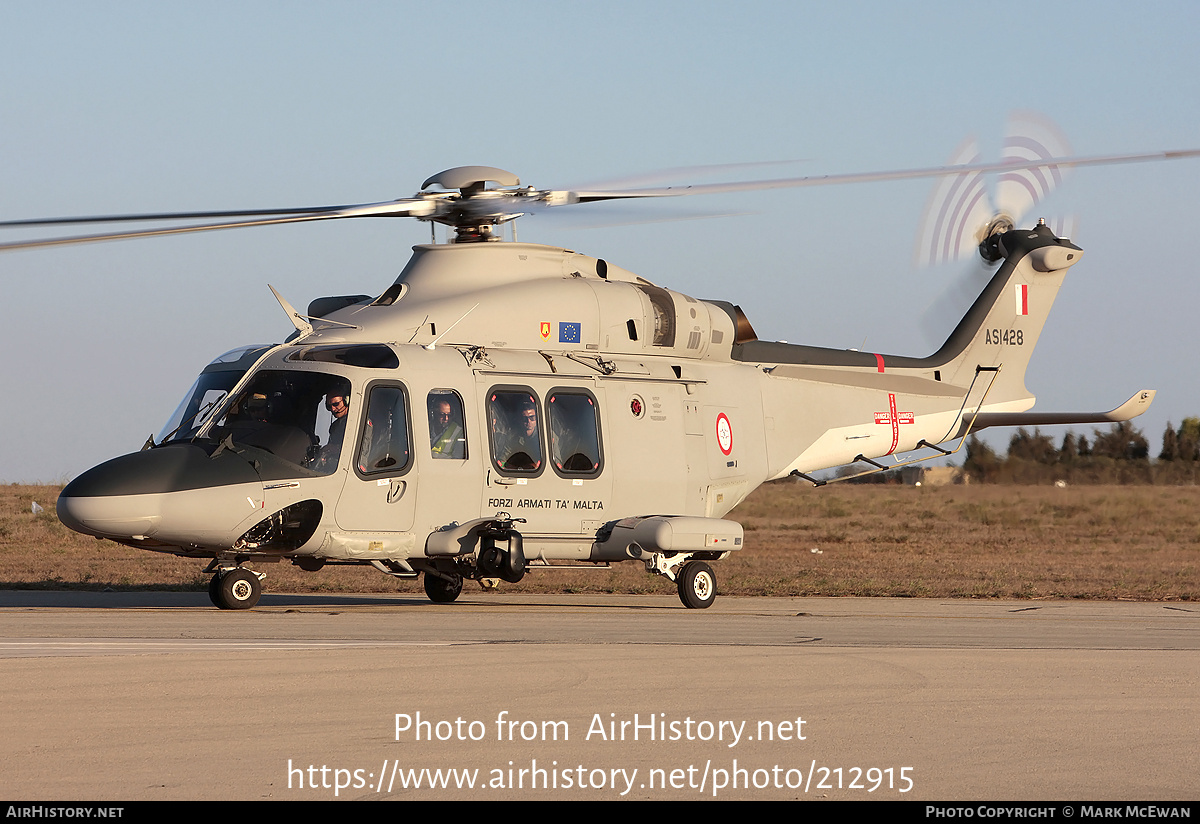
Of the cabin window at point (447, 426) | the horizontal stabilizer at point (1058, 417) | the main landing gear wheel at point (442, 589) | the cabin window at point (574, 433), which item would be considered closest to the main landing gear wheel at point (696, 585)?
the cabin window at point (574, 433)

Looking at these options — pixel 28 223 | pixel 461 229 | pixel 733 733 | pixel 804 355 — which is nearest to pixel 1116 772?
pixel 733 733

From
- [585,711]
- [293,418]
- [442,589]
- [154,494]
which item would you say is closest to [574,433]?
[442,589]

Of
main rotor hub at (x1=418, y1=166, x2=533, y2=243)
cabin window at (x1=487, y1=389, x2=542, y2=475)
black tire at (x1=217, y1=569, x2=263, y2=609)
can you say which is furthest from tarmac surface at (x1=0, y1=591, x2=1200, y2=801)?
main rotor hub at (x1=418, y1=166, x2=533, y2=243)

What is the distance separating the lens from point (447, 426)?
14.3 m

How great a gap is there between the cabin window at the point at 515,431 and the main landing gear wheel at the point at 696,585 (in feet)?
7.30

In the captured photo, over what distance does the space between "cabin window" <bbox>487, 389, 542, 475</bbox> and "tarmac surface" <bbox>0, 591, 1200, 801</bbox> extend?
100 inches

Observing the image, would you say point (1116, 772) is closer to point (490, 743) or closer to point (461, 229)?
point (490, 743)

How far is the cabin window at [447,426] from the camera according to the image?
→ 14195 millimetres

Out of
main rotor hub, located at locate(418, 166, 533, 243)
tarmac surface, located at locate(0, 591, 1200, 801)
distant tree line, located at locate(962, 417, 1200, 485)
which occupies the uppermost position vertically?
main rotor hub, located at locate(418, 166, 533, 243)

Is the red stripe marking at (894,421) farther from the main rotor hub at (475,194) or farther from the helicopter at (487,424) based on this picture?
the main rotor hub at (475,194)

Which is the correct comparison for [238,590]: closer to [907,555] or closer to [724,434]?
[724,434]

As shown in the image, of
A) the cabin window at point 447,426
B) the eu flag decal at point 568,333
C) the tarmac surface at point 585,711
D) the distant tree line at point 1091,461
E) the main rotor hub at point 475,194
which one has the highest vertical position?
the main rotor hub at point 475,194

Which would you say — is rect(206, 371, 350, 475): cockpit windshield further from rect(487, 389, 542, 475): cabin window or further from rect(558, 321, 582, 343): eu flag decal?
rect(558, 321, 582, 343): eu flag decal

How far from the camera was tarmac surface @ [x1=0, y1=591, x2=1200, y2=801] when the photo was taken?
5.66 metres
